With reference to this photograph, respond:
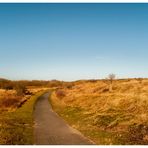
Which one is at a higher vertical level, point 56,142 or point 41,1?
point 41,1

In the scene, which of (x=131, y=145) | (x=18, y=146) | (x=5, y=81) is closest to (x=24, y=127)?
(x=18, y=146)

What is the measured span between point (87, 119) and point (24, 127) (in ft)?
17.8

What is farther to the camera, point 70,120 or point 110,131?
point 70,120

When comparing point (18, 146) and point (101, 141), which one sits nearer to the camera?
point (18, 146)

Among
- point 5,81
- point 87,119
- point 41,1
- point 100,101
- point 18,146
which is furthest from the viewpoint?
point 5,81

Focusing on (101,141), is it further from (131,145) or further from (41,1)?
(41,1)

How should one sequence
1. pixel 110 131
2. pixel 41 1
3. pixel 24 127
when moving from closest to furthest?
pixel 41 1, pixel 110 131, pixel 24 127

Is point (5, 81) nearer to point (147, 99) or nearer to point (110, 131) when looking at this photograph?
point (147, 99)

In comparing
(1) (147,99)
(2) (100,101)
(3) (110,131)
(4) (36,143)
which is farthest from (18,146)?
(2) (100,101)

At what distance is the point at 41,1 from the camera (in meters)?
15.9

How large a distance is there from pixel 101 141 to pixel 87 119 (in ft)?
26.2

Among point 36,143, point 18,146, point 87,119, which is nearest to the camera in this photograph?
point 18,146

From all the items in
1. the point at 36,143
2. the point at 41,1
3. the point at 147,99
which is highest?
the point at 41,1

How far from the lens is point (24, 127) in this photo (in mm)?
19891
